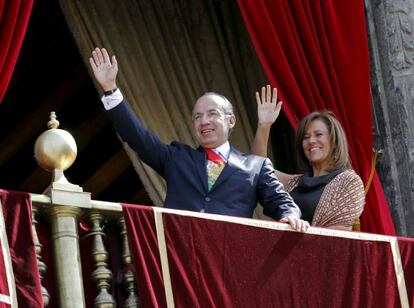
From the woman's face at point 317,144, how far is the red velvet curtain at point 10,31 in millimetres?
1804

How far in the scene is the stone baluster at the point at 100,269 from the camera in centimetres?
878

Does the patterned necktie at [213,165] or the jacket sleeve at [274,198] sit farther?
the patterned necktie at [213,165]

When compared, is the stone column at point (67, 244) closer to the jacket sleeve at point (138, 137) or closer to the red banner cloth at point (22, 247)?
the red banner cloth at point (22, 247)

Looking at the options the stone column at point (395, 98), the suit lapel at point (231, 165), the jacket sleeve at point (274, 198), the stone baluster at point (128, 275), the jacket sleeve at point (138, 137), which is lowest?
the stone baluster at point (128, 275)

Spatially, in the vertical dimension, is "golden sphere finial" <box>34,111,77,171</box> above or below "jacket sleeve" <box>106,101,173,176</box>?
below

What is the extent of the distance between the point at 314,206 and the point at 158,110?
84.8 inches

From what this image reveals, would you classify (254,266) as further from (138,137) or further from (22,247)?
(22,247)

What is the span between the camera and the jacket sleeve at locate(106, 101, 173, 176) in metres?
9.27

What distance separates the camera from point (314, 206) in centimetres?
984

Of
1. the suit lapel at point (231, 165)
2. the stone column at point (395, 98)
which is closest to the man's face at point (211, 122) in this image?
the suit lapel at point (231, 165)

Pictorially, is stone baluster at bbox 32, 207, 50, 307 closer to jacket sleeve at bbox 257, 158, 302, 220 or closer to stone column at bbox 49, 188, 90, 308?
stone column at bbox 49, 188, 90, 308

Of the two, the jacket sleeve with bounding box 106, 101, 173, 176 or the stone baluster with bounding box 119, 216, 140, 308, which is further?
the jacket sleeve with bounding box 106, 101, 173, 176

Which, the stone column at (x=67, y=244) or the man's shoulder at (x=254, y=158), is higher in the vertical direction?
the man's shoulder at (x=254, y=158)

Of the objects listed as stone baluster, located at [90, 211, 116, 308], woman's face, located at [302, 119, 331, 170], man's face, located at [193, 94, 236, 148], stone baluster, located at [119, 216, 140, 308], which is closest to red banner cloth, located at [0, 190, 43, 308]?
stone baluster, located at [90, 211, 116, 308]
